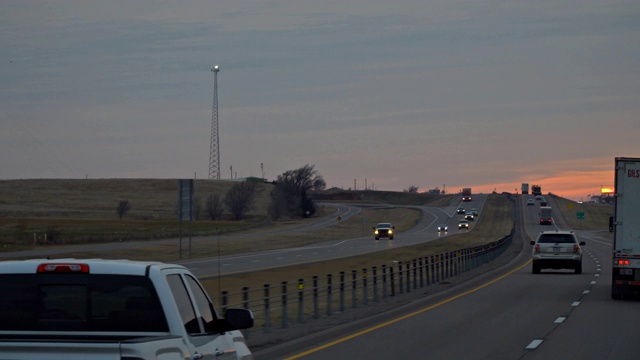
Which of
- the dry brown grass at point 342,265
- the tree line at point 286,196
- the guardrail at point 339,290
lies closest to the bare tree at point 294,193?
the tree line at point 286,196

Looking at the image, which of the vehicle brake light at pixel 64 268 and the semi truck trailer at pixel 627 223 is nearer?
the vehicle brake light at pixel 64 268

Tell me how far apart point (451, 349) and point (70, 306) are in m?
11.2

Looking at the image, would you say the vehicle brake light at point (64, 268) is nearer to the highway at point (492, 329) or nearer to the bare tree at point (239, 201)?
the highway at point (492, 329)

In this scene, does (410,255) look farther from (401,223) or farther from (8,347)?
(401,223)

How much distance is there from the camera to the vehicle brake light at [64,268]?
285 inches

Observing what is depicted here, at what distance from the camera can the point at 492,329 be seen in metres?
21.3

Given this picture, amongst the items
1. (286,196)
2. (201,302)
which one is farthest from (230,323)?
(286,196)

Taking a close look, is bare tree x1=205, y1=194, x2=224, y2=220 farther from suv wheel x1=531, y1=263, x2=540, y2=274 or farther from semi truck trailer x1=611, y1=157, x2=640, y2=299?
semi truck trailer x1=611, y1=157, x2=640, y2=299

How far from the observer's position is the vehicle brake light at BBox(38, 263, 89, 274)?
23.7 feet

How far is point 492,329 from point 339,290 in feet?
27.4

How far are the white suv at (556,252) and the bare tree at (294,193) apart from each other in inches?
4269

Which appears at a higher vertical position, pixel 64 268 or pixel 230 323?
pixel 64 268

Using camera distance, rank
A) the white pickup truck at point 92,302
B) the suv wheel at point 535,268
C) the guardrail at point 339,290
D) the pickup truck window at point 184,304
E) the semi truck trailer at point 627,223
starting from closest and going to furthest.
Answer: the white pickup truck at point 92,302 < the pickup truck window at point 184,304 < the guardrail at point 339,290 < the semi truck trailer at point 627,223 < the suv wheel at point 535,268

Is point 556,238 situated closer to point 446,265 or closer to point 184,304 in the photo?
point 446,265
